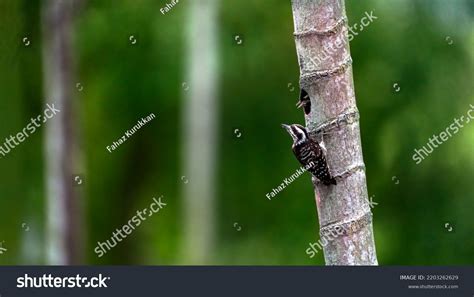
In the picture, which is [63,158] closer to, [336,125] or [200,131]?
[336,125]

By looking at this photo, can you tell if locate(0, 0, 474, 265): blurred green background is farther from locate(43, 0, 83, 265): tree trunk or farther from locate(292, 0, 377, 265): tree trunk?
locate(292, 0, 377, 265): tree trunk

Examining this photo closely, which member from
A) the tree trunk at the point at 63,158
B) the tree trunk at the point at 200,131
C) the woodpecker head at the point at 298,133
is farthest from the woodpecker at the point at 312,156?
the tree trunk at the point at 200,131

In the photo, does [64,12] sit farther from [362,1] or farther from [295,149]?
[362,1]

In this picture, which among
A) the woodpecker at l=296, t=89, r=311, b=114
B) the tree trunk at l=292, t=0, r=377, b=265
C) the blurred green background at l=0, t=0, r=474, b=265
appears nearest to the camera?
the tree trunk at l=292, t=0, r=377, b=265

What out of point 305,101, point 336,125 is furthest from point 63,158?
point 336,125

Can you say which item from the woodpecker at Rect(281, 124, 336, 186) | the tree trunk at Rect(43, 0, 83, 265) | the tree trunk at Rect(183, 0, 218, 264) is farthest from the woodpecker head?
the tree trunk at Rect(183, 0, 218, 264)

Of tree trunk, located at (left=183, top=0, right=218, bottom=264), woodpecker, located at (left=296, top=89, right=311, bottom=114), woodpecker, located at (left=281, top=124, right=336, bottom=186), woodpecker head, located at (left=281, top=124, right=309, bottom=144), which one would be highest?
tree trunk, located at (left=183, top=0, right=218, bottom=264)
